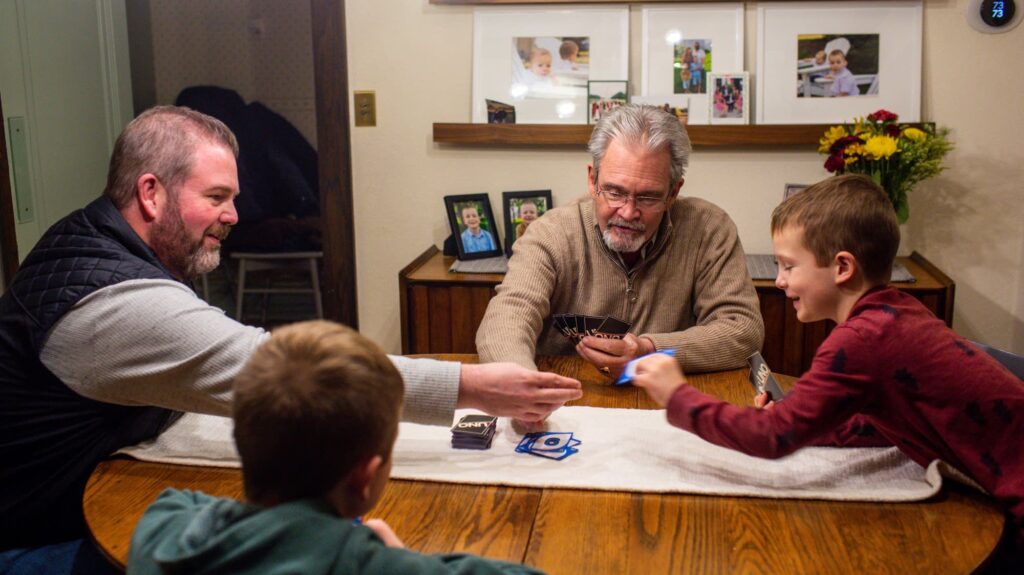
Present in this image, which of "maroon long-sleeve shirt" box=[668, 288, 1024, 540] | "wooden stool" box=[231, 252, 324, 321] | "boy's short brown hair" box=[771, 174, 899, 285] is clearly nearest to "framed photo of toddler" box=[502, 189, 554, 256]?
"wooden stool" box=[231, 252, 324, 321]

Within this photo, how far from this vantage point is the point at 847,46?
330 cm

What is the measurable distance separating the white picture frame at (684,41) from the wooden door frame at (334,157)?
1.12m

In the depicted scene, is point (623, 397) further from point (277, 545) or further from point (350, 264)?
point (350, 264)

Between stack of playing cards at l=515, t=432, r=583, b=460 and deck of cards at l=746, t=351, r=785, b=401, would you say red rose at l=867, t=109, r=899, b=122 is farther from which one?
stack of playing cards at l=515, t=432, r=583, b=460

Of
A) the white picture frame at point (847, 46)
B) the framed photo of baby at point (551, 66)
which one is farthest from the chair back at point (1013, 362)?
the framed photo of baby at point (551, 66)

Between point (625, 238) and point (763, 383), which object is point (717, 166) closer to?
point (625, 238)

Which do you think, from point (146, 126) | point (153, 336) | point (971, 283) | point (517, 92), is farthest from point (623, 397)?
point (971, 283)

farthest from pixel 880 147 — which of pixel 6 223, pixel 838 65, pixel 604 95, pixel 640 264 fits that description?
pixel 6 223

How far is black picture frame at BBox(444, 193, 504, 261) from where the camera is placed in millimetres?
3436

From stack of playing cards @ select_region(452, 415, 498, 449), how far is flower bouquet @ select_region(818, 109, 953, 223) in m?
1.87

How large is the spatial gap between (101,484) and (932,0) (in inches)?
118

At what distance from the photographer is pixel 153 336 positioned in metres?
1.52

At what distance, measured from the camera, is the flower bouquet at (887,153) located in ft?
9.94

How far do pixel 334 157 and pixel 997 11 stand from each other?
2.37 m
